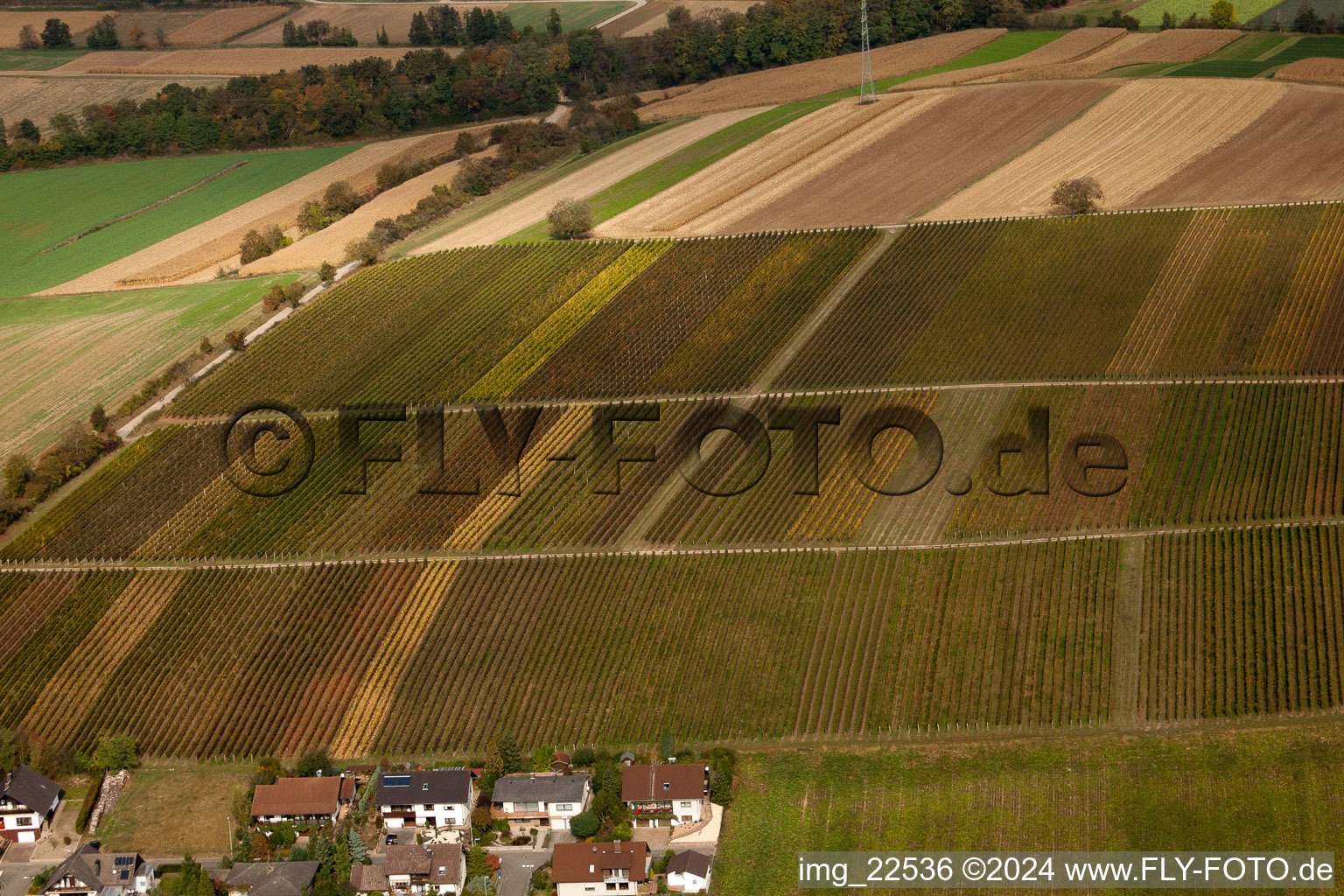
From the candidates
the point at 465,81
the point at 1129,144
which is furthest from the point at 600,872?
the point at 465,81

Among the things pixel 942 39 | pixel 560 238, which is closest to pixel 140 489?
pixel 560 238

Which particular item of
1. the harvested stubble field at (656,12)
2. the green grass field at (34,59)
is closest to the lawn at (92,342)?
the green grass field at (34,59)

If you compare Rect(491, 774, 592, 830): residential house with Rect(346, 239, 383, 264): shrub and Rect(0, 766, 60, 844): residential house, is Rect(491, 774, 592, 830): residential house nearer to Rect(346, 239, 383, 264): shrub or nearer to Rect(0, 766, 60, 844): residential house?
Rect(0, 766, 60, 844): residential house

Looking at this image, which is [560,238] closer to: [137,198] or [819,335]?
[819,335]

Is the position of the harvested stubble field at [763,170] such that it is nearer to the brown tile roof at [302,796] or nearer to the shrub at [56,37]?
the brown tile roof at [302,796]

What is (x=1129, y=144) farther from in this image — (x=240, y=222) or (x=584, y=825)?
→ (x=584, y=825)

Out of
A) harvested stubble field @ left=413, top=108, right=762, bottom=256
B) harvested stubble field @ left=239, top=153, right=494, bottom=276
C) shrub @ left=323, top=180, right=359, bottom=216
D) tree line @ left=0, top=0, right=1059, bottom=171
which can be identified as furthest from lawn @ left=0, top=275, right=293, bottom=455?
tree line @ left=0, top=0, right=1059, bottom=171
